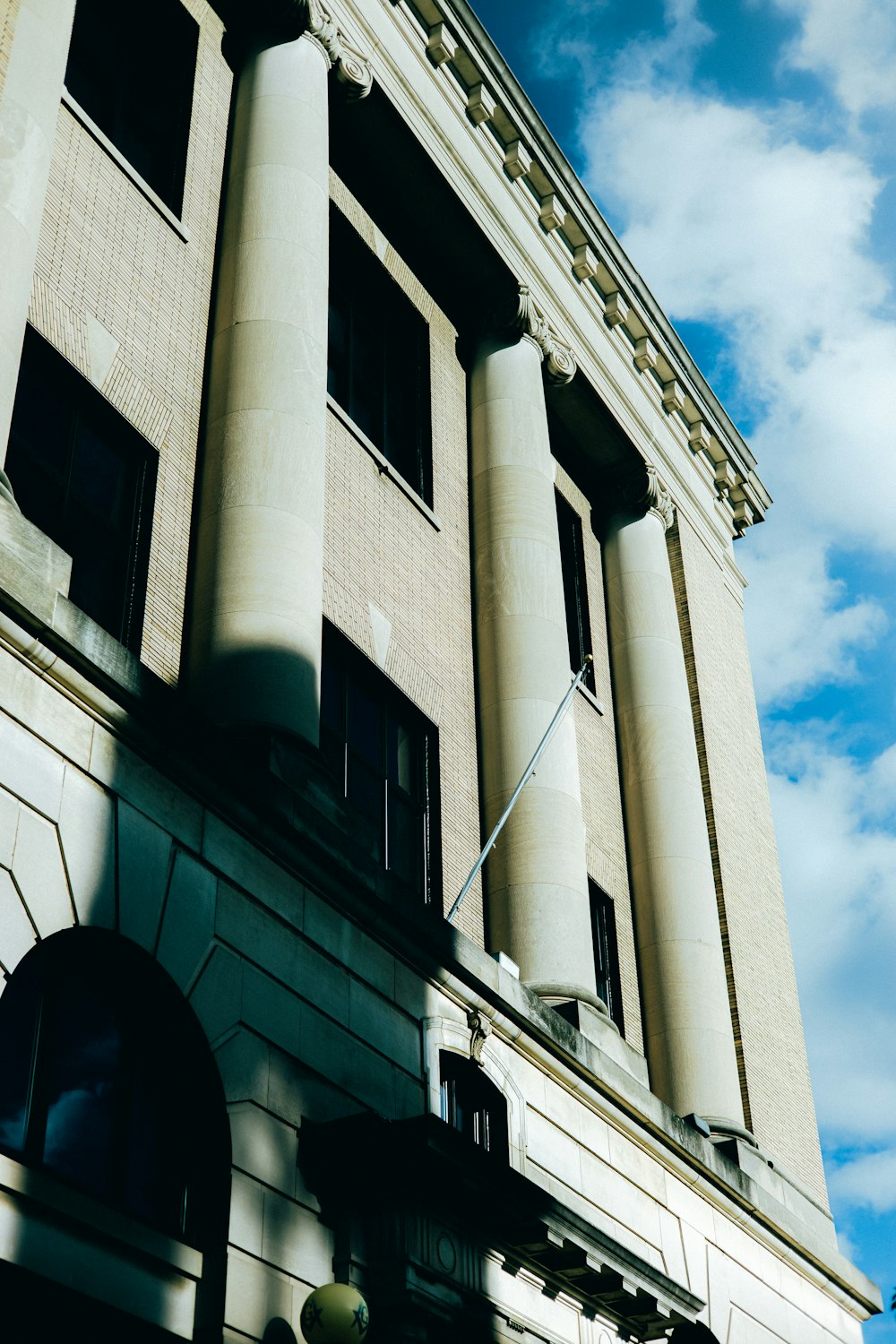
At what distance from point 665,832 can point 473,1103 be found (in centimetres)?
896

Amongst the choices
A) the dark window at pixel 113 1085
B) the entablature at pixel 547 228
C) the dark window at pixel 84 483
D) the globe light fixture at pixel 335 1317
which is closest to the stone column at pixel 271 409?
the dark window at pixel 84 483

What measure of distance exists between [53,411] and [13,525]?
4114 mm

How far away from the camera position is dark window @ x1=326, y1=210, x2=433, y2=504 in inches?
797

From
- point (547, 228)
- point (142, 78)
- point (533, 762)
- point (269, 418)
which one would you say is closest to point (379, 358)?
point (142, 78)

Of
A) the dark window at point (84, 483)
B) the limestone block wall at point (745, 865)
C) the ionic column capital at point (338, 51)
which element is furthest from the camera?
the limestone block wall at point (745, 865)

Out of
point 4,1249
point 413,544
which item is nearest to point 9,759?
point 4,1249

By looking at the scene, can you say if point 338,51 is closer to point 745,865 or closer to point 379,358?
point 379,358

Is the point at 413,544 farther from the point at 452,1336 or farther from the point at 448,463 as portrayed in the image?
the point at 452,1336

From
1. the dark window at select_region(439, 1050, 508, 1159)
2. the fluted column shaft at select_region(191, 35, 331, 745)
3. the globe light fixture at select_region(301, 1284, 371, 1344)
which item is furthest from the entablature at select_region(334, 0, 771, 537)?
the globe light fixture at select_region(301, 1284, 371, 1344)

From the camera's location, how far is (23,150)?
13.3 meters

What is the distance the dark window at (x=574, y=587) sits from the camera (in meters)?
23.7

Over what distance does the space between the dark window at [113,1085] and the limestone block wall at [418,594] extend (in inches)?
→ 267

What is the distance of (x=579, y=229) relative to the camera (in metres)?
25.5

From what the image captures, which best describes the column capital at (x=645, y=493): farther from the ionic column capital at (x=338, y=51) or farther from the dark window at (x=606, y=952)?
the ionic column capital at (x=338, y=51)
